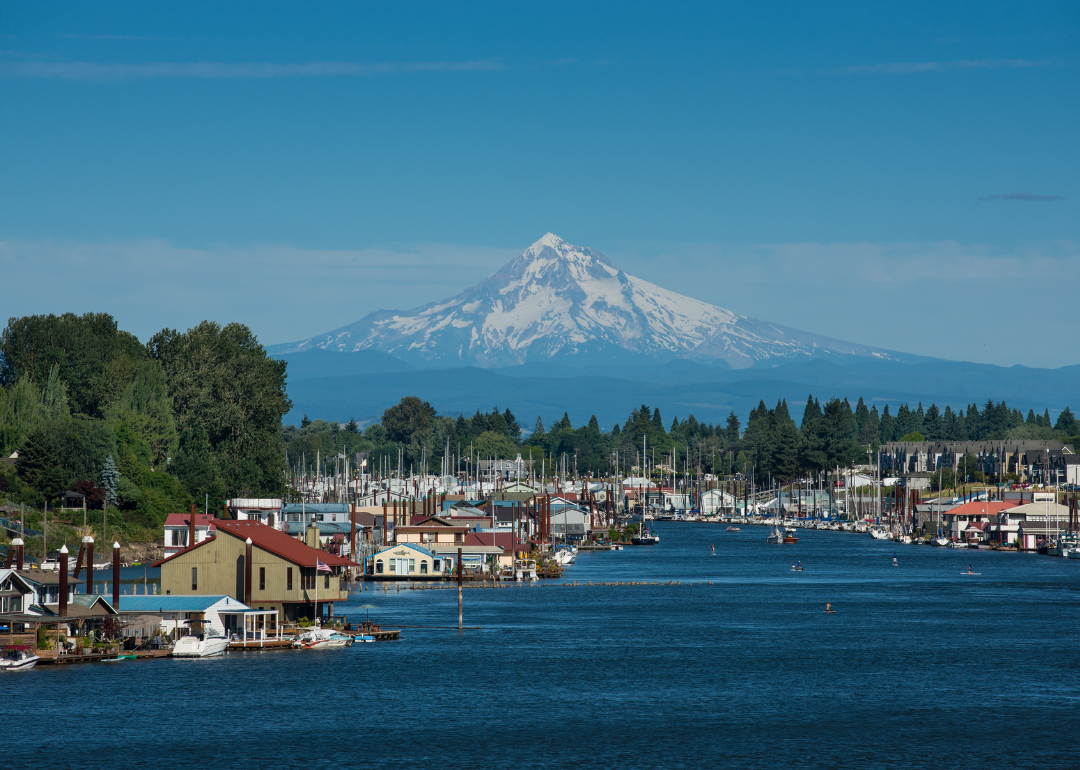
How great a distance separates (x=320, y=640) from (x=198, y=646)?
6.73m

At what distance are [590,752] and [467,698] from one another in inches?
401

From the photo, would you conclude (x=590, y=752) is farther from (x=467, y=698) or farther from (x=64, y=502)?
(x=64, y=502)

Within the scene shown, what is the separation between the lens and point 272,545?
6919 centimetres

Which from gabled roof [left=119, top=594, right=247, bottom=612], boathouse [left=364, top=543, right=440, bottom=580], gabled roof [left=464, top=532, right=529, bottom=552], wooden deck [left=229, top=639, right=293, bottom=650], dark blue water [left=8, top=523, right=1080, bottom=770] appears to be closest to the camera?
dark blue water [left=8, top=523, right=1080, bottom=770]

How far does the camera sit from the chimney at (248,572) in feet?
217

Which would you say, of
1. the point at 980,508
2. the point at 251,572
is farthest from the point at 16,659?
the point at 980,508

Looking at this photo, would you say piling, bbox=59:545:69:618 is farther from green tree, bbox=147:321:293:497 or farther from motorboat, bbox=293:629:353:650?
green tree, bbox=147:321:293:497

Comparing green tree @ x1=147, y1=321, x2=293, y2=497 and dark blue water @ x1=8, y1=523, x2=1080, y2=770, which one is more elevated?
green tree @ x1=147, y1=321, x2=293, y2=497

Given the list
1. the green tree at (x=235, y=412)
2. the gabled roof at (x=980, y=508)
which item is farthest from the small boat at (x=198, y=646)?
the gabled roof at (x=980, y=508)

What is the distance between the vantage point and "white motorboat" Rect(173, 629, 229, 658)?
6272 centimetres

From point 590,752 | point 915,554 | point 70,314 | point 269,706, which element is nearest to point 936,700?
point 590,752

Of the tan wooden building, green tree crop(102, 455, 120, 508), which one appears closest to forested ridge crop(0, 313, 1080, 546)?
green tree crop(102, 455, 120, 508)

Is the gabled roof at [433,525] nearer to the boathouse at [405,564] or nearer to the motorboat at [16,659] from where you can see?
the boathouse at [405,564]

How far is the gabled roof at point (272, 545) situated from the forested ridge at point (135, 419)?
41405 mm
